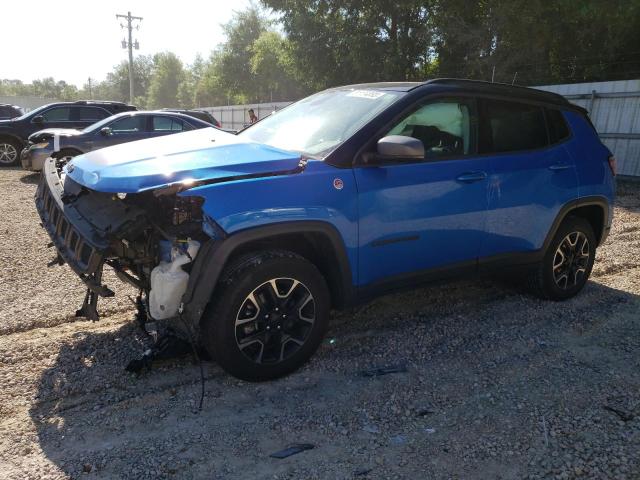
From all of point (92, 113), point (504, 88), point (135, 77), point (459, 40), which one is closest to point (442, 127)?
point (504, 88)

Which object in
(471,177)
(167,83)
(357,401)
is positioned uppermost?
(167,83)

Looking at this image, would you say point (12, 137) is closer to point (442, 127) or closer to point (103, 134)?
point (103, 134)

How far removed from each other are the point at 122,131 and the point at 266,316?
962 centimetres

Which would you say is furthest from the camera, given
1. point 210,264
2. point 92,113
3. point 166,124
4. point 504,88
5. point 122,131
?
point 92,113

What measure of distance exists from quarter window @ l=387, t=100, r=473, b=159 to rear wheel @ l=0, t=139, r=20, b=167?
13.8m

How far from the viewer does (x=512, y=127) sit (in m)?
4.28

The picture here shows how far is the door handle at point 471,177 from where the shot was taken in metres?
3.84

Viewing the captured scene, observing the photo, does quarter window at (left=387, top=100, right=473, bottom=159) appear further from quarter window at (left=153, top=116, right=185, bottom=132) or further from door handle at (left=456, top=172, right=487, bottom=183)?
quarter window at (left=153, top=116, right=185, bottom=132)

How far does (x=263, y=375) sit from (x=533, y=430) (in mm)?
1627

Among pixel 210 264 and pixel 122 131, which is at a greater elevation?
pixel 122 131

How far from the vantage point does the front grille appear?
2.91 meters

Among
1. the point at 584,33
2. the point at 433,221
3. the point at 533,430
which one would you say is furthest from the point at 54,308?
the point at 584,33

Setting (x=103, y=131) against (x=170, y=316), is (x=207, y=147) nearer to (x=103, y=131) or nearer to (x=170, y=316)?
(x=170, y=316)

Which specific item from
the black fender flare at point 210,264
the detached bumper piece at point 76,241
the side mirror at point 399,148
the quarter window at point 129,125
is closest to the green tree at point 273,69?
the quarter window at point 129,125
